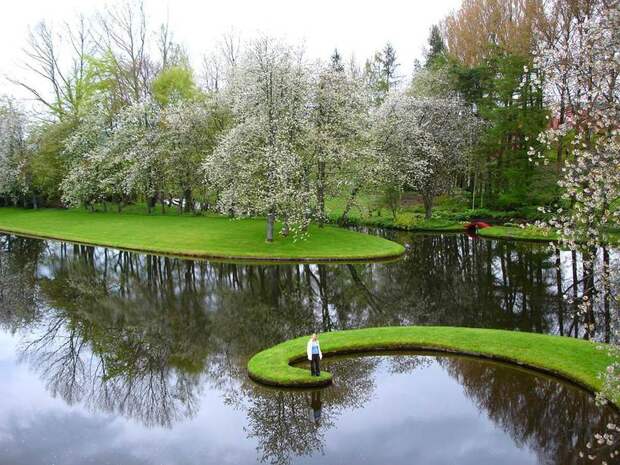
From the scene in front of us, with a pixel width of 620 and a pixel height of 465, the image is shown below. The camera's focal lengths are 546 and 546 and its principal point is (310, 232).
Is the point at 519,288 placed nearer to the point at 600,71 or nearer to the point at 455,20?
the point at 600,71

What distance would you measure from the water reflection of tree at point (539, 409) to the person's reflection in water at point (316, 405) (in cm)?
522

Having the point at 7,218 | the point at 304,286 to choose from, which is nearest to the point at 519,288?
the point at 304,286

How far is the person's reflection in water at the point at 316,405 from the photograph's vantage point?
17.3 meters

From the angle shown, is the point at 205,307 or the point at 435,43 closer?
the point at 205,307

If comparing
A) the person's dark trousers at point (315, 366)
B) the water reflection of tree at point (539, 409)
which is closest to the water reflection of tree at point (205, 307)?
the person's dark trousers at point (315, 366)

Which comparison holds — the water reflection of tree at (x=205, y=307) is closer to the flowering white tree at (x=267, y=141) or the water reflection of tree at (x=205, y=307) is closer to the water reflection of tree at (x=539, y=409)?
the flowering white tree at (x=267, y=141)

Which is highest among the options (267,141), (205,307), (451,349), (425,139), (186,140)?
(186,140)

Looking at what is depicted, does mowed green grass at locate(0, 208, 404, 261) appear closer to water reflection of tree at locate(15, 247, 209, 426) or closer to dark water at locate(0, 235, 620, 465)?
dark water at locate(0, 235, 620, 465)

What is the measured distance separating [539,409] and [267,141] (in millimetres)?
31901

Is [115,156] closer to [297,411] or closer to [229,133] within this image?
[229,133]

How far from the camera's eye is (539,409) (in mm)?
17688

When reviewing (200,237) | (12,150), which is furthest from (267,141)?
(12,150)

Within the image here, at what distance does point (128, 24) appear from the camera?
285 feet

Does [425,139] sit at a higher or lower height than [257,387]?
higher
